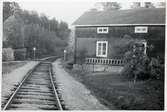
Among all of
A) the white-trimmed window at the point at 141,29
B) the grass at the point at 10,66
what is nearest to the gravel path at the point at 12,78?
the grass at the point at 10,66

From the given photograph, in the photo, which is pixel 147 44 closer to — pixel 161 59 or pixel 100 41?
pixel 161 59

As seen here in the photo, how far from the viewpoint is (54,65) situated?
3.28 meters

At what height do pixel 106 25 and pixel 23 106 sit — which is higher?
pixel 106 25

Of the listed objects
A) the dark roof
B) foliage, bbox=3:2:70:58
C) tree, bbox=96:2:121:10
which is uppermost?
tree, bbox=96:2:121:10

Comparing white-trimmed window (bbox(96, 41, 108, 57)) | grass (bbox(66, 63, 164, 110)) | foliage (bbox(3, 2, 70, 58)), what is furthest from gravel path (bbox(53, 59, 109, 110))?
white-trimmed window (bbox(96, 41, 108, 57))

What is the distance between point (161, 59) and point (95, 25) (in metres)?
0.88

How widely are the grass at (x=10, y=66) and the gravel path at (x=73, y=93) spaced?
0.42 metres

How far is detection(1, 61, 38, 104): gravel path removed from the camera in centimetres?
299

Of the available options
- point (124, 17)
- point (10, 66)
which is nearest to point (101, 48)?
point (124, 17)

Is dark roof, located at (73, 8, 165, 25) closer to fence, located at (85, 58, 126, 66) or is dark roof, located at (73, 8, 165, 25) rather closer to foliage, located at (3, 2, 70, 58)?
foliage, located at (3, 2, 70, 58)

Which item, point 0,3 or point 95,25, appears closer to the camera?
point 0,3

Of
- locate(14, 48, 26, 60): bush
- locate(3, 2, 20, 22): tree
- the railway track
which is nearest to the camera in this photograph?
the railway track

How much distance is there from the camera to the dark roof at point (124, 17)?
313 centimetres

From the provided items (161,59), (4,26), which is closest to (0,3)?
(4,26)
